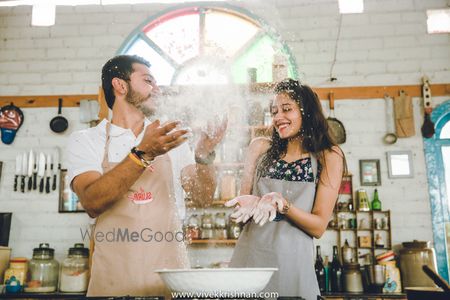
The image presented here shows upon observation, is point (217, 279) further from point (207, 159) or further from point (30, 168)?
point (30, 168)

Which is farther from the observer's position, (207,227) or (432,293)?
(207,227)

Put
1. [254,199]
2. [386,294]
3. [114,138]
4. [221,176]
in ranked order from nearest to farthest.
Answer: [254,199]
[114,138]
[386,294]
[221,176]

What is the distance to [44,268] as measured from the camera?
13.9ft

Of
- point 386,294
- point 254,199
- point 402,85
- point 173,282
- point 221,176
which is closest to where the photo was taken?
point 173,282

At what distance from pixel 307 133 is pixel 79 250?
110 inches

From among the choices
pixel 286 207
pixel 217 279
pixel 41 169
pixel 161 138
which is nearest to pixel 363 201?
pixel 286 207

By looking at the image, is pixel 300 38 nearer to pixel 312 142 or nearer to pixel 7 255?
pixel 312 142

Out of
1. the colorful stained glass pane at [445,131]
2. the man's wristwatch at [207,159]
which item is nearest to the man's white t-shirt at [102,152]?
the man's wristwatch at [207,159]

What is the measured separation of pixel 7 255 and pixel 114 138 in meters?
3.08

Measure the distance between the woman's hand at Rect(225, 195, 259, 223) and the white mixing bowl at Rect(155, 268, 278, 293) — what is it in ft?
1.38

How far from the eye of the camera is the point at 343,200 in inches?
176

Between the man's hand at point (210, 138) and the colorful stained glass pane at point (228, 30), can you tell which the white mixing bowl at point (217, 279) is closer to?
the man's hand at point (210, 138)

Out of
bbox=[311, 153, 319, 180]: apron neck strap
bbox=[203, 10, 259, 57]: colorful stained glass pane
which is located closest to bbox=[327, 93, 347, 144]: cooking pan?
bbox=[203, 10, 259, 57]: colorful stained glass pane

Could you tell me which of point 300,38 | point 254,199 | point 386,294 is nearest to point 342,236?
point 386,294
